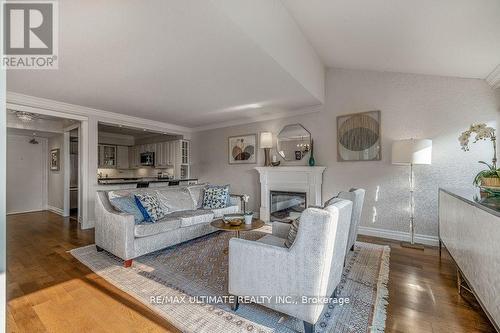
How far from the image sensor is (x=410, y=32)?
2590 millimetres

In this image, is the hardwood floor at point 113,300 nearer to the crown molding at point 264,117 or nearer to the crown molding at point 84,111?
the crown molding at point 84,111

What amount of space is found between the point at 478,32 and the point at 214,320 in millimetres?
3486

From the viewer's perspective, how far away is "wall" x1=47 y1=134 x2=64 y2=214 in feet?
18.8

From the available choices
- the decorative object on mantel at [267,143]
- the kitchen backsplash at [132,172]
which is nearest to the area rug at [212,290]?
the decorative object on mantel at [267,143]

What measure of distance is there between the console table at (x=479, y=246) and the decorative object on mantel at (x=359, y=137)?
1.64 metres

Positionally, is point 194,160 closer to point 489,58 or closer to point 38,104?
point 38,104

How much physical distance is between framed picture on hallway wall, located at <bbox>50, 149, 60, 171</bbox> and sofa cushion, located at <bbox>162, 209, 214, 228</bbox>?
14.5 feet

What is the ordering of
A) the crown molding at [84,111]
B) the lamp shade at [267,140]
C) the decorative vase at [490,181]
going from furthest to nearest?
the lamp shade at [267,140] → the crown molding at [84,111] → the decorative vase at [490,181]

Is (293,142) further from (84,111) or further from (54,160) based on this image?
(54,160)

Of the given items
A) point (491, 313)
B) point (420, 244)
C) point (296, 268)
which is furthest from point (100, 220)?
point (420, 244)

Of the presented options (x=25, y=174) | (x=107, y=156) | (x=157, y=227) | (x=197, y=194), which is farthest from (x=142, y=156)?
(x=157, y=227)

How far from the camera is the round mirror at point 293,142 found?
15.4 feet

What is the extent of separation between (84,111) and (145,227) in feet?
9.85

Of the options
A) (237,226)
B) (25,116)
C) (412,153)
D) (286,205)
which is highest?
(25,116)
